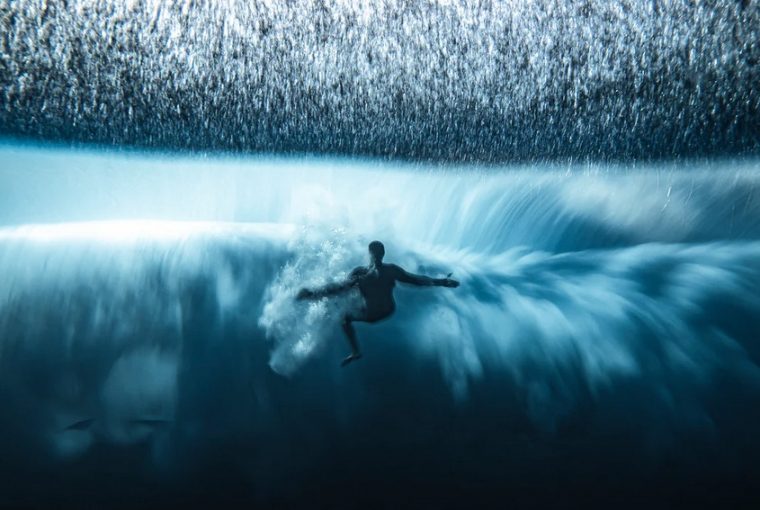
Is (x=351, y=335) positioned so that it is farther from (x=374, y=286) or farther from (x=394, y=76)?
(x=394, y=76)

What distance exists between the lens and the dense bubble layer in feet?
2.51

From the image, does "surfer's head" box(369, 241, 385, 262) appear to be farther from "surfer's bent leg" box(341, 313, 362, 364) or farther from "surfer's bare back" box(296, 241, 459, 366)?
"surfer's bent leg" box(341, 313, 362, 364)

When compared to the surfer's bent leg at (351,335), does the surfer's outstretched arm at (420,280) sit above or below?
above

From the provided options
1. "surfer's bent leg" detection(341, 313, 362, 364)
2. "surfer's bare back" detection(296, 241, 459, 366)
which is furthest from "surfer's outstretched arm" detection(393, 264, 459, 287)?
"surfer's bent leg" detection(341, 313, 362, 364)

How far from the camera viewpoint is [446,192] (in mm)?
1140

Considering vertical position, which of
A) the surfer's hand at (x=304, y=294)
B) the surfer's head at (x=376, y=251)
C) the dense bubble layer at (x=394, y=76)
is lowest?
the surfer's hand at (x=304, y=294)

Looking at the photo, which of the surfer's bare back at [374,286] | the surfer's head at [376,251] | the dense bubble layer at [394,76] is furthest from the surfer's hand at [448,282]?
the dense bubble layer at [394,76]

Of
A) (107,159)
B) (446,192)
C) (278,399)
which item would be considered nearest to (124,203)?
(107,159)

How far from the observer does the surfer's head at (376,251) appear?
110 centimetres

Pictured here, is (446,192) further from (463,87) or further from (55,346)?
(55,346)

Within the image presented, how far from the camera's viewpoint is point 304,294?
108cm

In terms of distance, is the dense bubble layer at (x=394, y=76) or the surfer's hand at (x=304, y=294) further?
the surfer's hand at (x=304, y=294)

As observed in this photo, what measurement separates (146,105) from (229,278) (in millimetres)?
382

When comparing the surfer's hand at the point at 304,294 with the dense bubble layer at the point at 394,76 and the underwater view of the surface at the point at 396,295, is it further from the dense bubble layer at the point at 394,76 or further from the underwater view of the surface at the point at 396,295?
the dense bubble layer at the point at 394,76
